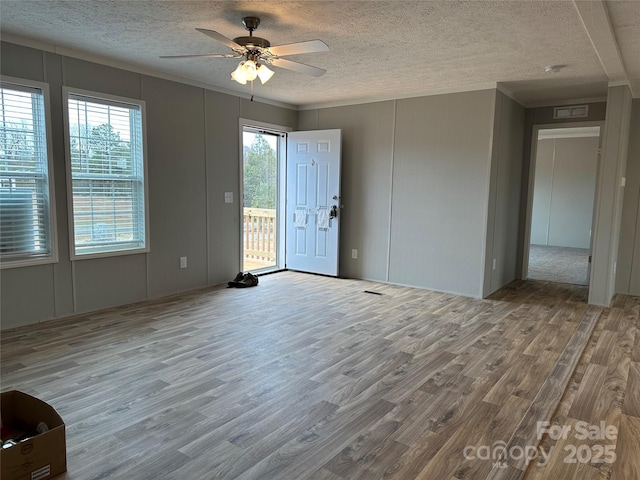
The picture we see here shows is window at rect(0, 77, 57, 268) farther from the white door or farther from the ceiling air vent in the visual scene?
the ceiling air vent

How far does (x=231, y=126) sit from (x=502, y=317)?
3.81 meters

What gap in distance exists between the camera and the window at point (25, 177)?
3.52 meters

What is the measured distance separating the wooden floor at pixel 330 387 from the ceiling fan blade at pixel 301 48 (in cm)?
215

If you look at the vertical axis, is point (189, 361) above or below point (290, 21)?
below

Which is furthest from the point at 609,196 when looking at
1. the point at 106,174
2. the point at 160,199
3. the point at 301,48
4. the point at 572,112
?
the point at 106,174

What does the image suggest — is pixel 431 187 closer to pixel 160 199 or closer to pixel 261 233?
pixel 261 233

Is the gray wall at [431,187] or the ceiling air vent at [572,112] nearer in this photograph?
the gray wall at [431,187]

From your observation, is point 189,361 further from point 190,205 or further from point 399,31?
point 399,31

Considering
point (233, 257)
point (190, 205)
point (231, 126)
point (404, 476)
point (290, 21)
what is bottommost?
point (404, 476)

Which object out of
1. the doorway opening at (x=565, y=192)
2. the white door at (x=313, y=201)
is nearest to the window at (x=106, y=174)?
the white door at (x=313, y=201)

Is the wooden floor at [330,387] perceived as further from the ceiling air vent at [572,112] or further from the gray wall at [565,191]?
the gray wall at [565,191]

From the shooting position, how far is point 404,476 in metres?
1.91

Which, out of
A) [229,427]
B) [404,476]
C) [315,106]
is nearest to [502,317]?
[404,476]

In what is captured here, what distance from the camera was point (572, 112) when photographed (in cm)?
557
